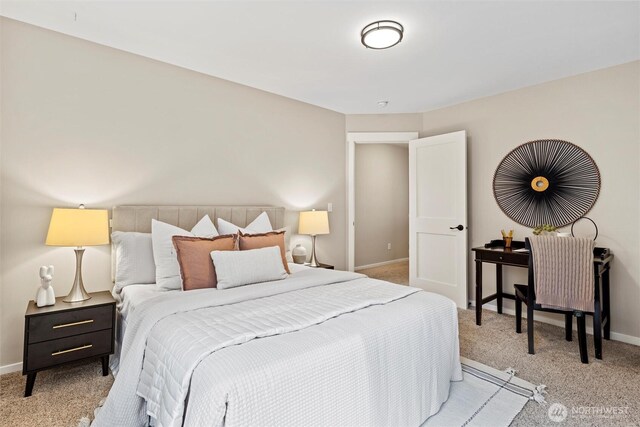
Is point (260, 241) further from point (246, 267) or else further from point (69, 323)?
point (69, 323)

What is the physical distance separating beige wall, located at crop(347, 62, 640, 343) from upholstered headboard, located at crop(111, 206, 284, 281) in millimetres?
2405

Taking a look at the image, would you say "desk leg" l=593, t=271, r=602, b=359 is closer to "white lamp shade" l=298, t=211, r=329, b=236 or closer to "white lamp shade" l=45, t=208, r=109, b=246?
"white lamp shade" l=298, t=211, r=329, b=236

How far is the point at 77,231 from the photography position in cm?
219

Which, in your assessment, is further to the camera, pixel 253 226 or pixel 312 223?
pixel 312 223

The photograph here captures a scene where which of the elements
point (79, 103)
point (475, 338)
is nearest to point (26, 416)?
point (79, 103)

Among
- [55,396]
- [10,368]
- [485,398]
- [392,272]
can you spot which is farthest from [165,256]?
[392,272]

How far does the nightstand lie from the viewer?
6.56ft

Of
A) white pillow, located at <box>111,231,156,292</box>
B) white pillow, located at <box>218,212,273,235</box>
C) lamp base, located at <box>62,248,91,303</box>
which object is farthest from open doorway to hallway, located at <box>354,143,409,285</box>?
lamp base, located at <box>62,248,91,303</box>

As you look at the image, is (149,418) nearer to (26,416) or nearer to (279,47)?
(26,416)

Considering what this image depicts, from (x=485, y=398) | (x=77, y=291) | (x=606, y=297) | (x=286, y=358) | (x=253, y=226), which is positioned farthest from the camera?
(x=253, y=226)

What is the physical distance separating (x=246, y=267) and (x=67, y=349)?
123 centimetres

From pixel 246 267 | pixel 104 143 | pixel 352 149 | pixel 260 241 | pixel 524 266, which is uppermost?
pixel 352 149

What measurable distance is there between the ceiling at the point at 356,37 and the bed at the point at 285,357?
1.82 meters

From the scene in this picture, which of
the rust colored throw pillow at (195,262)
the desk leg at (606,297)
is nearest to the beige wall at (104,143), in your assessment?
the rust colored throw pillow at (195,262)
